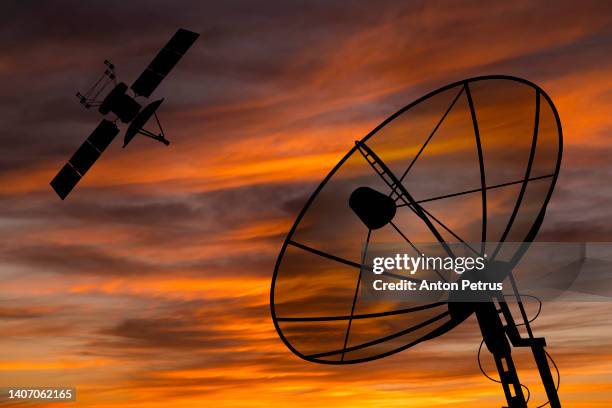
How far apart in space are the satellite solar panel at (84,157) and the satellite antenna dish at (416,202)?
37.3ft

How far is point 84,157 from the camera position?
30719 millimetres

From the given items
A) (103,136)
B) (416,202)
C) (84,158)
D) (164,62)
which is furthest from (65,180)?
(416,202)

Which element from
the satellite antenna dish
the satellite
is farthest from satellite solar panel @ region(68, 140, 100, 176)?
the satellite antenna dish

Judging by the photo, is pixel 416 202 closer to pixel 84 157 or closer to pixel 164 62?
pixel 164 62

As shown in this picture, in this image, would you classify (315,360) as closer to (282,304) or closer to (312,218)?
(282,304)

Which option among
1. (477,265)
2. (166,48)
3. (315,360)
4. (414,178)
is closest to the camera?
(477,265)

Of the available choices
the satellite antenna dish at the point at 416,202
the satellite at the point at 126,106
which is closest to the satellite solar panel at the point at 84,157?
the satellite at the point at 126,106

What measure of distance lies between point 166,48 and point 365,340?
43.8 feet

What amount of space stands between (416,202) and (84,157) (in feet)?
46.0

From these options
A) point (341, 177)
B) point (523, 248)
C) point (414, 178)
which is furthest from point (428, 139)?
point (523, 248)

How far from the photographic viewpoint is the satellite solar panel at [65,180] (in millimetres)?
30062

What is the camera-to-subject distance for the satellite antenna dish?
2131 cm

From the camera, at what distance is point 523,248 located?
745 inches

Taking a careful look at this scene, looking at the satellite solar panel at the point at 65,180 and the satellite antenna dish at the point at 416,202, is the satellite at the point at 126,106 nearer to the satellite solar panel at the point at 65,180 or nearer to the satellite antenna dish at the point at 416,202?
the satellite solar panel at the point at 65,180
